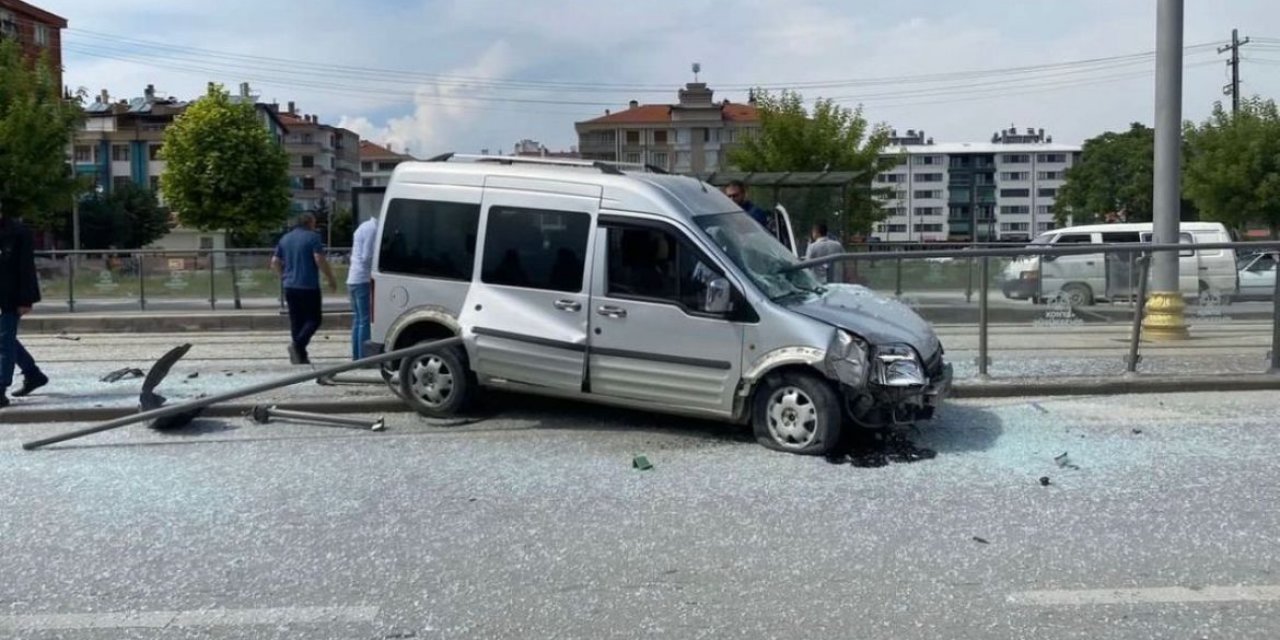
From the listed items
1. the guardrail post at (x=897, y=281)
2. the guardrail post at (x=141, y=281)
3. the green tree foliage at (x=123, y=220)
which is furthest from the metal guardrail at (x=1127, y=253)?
the green tree foliage at (x=123, y=220)

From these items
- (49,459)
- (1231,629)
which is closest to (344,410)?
(49,459)

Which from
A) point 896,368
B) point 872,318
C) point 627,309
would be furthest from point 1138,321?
point 627,309

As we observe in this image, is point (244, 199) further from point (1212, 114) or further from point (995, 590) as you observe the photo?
point (995, 590)

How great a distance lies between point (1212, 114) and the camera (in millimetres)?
44406

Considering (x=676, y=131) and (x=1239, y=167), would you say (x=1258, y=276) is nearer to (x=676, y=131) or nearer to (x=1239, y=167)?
(x=1239, y=167)

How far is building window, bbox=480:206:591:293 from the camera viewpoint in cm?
850

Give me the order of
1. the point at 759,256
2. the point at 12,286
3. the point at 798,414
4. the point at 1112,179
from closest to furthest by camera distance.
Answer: the point at 798,414 < the point at 759,256 < the point at 12,286 < the point at 1112,179

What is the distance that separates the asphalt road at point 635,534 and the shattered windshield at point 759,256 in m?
1.14

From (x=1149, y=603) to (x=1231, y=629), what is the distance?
0.38m

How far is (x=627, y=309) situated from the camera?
8312 mm

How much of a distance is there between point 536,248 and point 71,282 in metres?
18.2

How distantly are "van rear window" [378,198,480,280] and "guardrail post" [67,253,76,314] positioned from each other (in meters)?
17.0

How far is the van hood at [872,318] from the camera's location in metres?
7.82

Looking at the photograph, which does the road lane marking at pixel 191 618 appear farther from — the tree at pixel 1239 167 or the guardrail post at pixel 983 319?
the tree at pixel 1239 167
